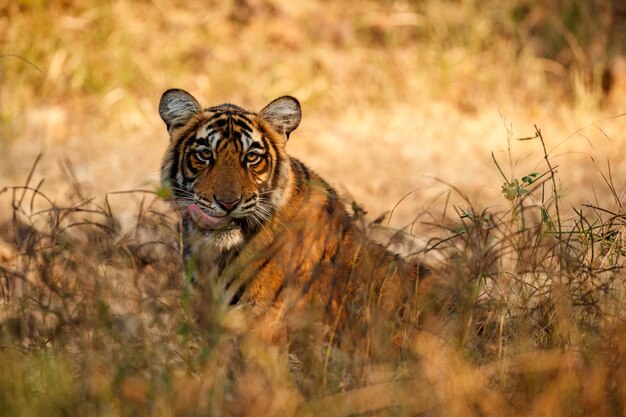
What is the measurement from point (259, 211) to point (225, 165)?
21cm

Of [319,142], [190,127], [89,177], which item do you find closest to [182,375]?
[190,127]

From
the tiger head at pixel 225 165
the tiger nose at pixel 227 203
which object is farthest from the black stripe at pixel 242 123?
the tiger nose at pixel 227 203

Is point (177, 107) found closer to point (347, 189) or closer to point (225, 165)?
point (225, 165)

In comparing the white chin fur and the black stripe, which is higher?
the black stripe

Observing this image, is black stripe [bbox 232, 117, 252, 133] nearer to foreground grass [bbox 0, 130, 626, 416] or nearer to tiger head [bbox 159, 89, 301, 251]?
tiger head [bbox 159, 89, 301, 251]

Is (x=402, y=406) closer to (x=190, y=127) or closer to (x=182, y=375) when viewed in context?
(x=182, y=375)

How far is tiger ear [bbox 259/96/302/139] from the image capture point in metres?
3.86

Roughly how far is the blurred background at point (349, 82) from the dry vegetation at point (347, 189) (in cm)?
2

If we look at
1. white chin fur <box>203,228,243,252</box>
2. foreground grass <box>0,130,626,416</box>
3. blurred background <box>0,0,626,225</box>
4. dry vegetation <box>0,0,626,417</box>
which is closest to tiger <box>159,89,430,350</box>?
white chin fur <box>203,228,243,252</box>

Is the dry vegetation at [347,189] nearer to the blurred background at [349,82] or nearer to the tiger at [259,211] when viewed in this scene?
the blurred background at [349,82]

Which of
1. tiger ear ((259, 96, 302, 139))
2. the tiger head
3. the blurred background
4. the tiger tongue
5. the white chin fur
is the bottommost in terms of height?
the white chin fur

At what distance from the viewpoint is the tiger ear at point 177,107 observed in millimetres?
3828

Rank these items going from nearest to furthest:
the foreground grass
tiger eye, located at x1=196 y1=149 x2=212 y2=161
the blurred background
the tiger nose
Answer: the foreground grass → the tiger nose → tiger eye, located at x1=196 y1=149 x2=212 y2=161 → the blurred background

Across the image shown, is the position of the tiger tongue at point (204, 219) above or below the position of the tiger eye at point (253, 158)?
below
